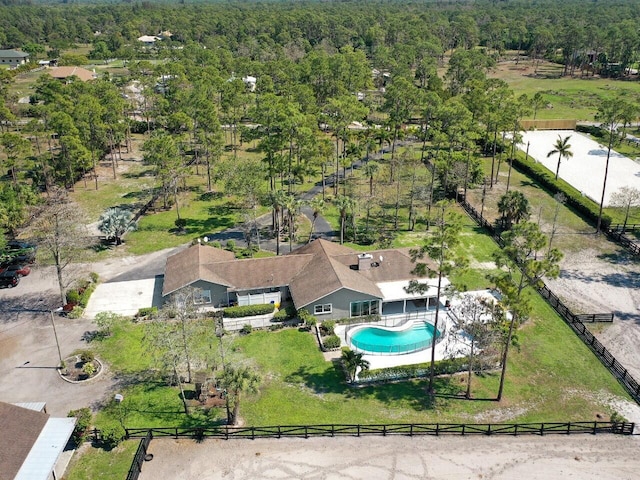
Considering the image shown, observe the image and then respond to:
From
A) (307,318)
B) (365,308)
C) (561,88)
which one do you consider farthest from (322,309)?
(561,88)

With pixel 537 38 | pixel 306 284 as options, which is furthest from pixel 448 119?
pixel 537 38

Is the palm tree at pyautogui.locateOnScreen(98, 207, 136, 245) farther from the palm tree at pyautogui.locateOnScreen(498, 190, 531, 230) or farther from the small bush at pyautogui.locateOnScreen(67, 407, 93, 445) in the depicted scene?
the palm tree at pyautogui.locateOnScreen(498, 190, 531, 230)

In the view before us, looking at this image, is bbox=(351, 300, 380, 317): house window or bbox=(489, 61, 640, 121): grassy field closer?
bbox=(351, 300, 380, 317): house window

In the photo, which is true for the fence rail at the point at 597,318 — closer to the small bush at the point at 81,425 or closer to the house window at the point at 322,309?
the house window at the point at 322,309

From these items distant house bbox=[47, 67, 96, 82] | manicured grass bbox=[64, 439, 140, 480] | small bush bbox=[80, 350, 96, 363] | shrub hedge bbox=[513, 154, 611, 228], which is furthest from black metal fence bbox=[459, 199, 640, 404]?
distant house bbox=[47, 67, 96, 82]

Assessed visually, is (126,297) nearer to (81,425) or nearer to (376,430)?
(81,425)
